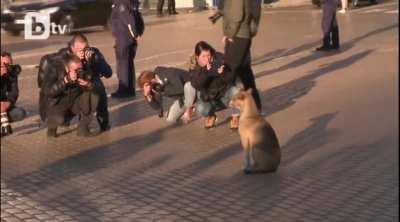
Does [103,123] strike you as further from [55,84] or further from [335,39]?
[335,39]

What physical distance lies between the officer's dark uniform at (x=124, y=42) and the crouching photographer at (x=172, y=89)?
111 cm

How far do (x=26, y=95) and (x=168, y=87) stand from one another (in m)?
2.87

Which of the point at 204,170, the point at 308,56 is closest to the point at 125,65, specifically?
the point at 204,170

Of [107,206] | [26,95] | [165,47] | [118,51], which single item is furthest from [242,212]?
[165,47]

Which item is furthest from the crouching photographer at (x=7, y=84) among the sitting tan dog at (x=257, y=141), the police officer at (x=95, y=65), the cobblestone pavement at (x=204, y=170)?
the sitting tan dog at (x=257, y=141)

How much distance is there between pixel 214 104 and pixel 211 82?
28 centimetres

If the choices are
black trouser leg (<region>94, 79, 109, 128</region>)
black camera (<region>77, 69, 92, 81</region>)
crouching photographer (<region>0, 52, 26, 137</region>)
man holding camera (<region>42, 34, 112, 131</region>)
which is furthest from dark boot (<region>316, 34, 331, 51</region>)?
crouching photographer (<region>0, 52, 26, 137</region>)

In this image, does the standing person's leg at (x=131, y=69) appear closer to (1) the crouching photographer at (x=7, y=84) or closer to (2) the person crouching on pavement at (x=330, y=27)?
(1) the crouching photographer at (x=7, y=84)

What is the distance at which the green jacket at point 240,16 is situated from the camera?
660cm

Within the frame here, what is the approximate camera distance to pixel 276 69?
1067 cm

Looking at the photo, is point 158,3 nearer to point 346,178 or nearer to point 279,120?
point 346,178

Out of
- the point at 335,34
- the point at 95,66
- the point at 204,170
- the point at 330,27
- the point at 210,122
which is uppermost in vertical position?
the point at 330,27

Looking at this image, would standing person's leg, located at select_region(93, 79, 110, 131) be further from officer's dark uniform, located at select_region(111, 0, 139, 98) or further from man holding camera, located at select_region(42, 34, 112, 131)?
officer's dark uniform, located at select_region(111, 0, 139, 98)

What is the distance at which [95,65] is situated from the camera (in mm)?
6914
